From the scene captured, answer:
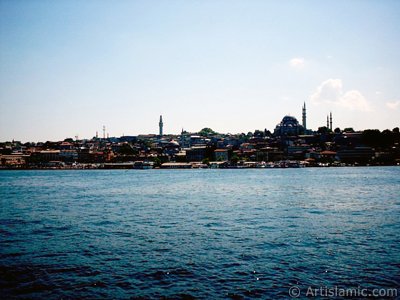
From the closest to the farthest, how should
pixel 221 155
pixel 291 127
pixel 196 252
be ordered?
1. pixel 196 252
2. pixel 221 155
3. pixel 291 127

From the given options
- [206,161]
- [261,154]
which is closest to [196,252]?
[206,161]

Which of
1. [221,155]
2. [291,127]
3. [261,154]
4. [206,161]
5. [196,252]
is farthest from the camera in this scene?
[291,127]

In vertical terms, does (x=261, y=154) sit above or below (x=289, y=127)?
below

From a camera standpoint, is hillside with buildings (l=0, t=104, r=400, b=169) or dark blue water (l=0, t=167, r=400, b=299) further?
hillside with buildings (l=0, t=104, r=400, b=169)

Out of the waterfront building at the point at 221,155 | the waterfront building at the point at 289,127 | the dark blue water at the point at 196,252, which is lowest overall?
the dark blue water at the point at 196,252

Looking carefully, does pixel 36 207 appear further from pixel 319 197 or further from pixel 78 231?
pixel 319 197

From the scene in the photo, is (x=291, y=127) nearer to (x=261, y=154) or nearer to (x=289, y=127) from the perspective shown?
(x=289, y=127)

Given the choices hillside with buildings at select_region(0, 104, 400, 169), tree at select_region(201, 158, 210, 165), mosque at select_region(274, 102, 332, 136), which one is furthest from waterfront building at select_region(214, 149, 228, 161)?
mosque at select_region(274, 102, 332, 136)

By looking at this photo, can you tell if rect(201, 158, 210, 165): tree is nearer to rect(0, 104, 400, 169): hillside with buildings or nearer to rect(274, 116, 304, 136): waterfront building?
rect(0, 104, 400, 169): hillside with buildings

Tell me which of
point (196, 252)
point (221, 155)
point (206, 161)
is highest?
point (221, 155)

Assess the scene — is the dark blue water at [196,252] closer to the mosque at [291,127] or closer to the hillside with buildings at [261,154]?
the hillside with buildings at [261,154]

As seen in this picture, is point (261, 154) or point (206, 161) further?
point (261, 154)

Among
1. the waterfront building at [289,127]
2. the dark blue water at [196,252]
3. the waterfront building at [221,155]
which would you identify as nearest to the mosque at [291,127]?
the waterfront building at [289,127]

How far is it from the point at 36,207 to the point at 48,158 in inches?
5011
